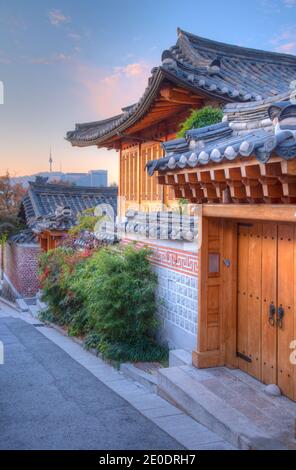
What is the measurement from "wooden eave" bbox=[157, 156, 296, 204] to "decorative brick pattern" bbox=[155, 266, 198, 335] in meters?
1.61

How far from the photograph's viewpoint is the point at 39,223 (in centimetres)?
1805

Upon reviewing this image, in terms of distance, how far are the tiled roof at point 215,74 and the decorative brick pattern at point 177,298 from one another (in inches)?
157

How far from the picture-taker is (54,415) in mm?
6180

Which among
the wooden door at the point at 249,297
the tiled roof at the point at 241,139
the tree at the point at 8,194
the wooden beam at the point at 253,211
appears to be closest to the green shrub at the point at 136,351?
the wooden door at the point at 249,297

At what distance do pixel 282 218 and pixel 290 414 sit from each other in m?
2.30

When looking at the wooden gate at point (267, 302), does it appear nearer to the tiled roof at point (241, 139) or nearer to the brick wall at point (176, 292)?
the brick wall at point (176, 292)

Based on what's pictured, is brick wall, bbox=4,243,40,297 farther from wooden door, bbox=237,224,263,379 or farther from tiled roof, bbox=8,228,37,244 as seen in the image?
wooden door, bbox=237,224,263,379

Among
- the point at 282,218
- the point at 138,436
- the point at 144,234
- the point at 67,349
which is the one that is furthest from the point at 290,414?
the point at 67,349

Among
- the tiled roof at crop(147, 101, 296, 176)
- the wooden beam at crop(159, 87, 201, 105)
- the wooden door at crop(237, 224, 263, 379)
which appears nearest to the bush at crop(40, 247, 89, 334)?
the wooden beam at crop(159, 87, 201, 105)

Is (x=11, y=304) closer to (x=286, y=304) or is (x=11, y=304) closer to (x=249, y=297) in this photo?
(x=249, y=297)

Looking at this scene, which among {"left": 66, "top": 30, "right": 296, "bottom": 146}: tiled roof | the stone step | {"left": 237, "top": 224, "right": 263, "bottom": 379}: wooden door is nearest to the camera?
{"left": 237, "top": 224, "right": 263, "bottom": 379}: wooden door

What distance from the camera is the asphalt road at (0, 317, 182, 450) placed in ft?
17.7

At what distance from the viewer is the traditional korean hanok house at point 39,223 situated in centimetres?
1736
